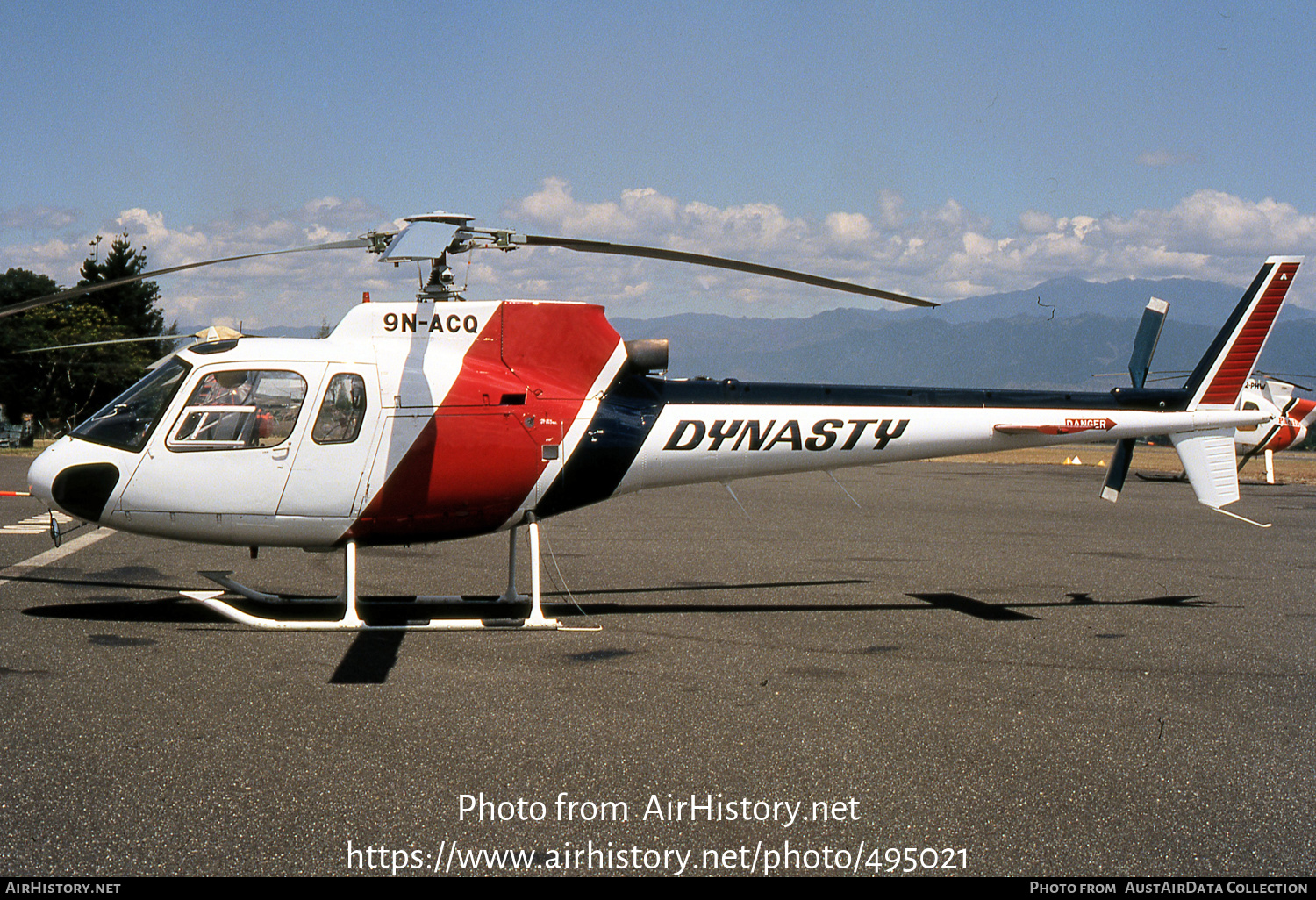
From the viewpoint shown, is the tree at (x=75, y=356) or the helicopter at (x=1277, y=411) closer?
the helicopter at (x=1277, y=411)

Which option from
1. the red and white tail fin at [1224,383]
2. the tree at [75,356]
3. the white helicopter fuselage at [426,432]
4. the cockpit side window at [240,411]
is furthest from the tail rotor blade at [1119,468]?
the tree at [75,356]

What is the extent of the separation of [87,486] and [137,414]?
34.0 inches

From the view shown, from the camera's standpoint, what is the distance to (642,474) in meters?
11.3

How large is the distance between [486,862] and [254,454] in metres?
6.50

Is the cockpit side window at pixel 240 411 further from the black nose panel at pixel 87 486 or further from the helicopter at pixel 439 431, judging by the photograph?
the black nose panel at pixel 87 486

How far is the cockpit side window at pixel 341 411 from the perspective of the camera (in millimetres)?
10414

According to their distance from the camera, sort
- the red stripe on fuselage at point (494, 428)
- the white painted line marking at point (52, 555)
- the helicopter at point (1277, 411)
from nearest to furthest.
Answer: the red stripe on fuselage at point (494, 428)
the white painted line marking at point (52, 555)
the helicopter at point (1277, 411)

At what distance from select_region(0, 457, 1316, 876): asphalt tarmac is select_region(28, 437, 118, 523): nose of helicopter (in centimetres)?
119

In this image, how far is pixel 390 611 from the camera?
11305mm

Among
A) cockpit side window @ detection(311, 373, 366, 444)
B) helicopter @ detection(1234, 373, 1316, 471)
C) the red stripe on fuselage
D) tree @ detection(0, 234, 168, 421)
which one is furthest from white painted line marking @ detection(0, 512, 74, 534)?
tree @ detection(0, 234, 168, 421)

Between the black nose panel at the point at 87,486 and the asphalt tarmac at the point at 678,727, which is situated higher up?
the black nose panel at the point at 87,486

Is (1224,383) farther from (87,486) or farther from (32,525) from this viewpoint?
(32,525)

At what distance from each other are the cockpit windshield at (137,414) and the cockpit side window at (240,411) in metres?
0.26

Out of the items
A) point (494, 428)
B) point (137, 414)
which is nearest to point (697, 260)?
point (494, 428)
